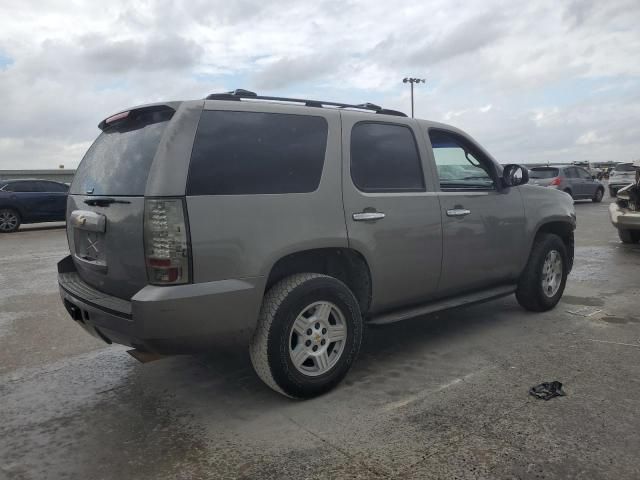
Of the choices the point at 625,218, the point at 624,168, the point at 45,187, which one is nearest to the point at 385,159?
the point at 625,218

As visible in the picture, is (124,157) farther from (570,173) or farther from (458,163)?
(570,173)

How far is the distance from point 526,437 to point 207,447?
68.5 inches

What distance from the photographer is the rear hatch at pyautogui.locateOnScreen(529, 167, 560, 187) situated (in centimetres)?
2036

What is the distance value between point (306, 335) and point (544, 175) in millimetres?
19610

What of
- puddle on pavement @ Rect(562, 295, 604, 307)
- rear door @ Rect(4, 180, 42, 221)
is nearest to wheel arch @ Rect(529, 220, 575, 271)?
puddle on pavement @ Rect(562, 295, 604, 307)

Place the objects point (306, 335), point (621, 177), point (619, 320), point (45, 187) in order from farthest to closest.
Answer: point (621, 177), point (45, 187), point (619, 320), point (306, 335)

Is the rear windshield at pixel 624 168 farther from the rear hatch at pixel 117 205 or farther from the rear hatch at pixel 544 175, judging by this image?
the rear hatch at pixel 117 205

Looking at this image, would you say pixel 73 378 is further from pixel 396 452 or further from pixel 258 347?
pixel 396 452

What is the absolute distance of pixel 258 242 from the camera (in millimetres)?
3066

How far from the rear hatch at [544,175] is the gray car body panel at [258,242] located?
57.0ft

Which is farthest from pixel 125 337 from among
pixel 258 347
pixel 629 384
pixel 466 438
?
pixel 629 384

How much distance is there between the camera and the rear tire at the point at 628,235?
33.3ft

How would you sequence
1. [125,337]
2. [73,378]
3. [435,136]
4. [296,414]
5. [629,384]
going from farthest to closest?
[435,136] → [73,378] → [629,384] → [296,414] → [125,337]

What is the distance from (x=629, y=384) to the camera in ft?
11.6
